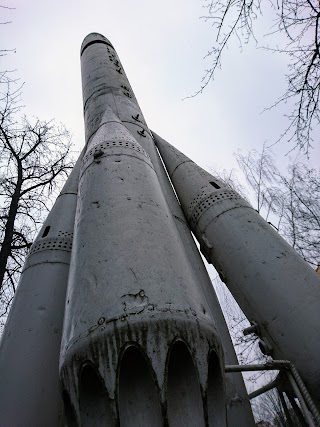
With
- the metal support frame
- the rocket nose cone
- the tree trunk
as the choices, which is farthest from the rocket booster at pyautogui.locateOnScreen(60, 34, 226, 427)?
the rocket nose cone

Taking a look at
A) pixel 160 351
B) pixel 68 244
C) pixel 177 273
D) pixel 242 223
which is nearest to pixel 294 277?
pixel 242 223

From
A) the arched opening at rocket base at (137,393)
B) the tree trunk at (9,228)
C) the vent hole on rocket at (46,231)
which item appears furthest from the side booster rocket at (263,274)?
the tree trunk at (9,228)

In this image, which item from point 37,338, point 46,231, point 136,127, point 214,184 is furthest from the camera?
point 136,127

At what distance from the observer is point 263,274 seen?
2949 mm

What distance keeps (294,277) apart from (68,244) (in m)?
2.33

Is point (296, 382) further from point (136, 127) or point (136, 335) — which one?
point (136, 127)

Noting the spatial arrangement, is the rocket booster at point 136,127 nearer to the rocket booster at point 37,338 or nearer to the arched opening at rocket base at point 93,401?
the arched opening at rocket base at point 93,401

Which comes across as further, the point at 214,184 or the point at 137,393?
the point at 214,184

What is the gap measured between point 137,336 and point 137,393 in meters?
0.24

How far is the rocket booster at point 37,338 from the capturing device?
97.0 inches

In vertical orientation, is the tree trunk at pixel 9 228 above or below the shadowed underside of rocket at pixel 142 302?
above

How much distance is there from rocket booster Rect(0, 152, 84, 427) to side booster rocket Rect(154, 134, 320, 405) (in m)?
1.59

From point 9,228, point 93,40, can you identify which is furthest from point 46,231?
point 93,40

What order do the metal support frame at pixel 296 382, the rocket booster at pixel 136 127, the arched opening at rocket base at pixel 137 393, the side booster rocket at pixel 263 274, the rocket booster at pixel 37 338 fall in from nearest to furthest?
the arched opening at rocket base at pixel 137 393 → the metal support frame at pixel 296 382 → the rocket booster at pixel 37 338 → the side booster rocket at pixel 263 274 → the rocket booster at pixel 136 127
